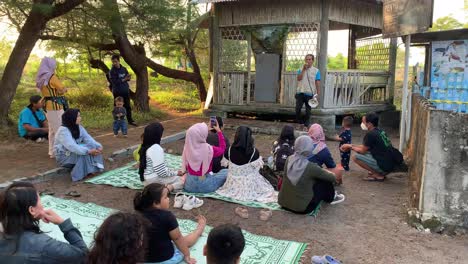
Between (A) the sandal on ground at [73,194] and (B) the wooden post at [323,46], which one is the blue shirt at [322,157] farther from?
(B) the wooden post at [323,46]

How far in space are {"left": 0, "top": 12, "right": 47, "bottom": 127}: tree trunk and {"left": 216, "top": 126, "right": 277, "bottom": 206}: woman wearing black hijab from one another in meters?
6.16

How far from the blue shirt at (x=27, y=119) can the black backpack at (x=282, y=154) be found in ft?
17.7

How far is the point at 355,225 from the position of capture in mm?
4594

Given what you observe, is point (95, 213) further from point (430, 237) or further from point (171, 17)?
point (171, 17)

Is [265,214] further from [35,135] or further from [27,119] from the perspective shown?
[27,119]

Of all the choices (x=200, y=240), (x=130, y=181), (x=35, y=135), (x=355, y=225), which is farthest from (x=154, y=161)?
(x=35, y=135)

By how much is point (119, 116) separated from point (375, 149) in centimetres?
535

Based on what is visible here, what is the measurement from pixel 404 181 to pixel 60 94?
5.97 m

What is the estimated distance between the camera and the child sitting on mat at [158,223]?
3172 millimetres

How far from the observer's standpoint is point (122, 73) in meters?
9.74

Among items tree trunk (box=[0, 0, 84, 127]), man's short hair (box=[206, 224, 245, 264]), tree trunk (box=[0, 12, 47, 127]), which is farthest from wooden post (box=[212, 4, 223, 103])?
man's short hair (box=[206, 224, 245, 264])

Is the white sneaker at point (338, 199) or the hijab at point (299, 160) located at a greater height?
the hijab at point (299, 160)

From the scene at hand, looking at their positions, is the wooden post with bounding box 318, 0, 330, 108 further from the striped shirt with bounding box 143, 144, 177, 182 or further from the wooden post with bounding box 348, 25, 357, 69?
the striped shirt with bounding box 143, 144, 177, 182

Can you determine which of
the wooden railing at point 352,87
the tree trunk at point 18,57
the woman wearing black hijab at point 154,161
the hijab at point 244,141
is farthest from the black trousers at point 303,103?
the tree trunk at point 18,57
